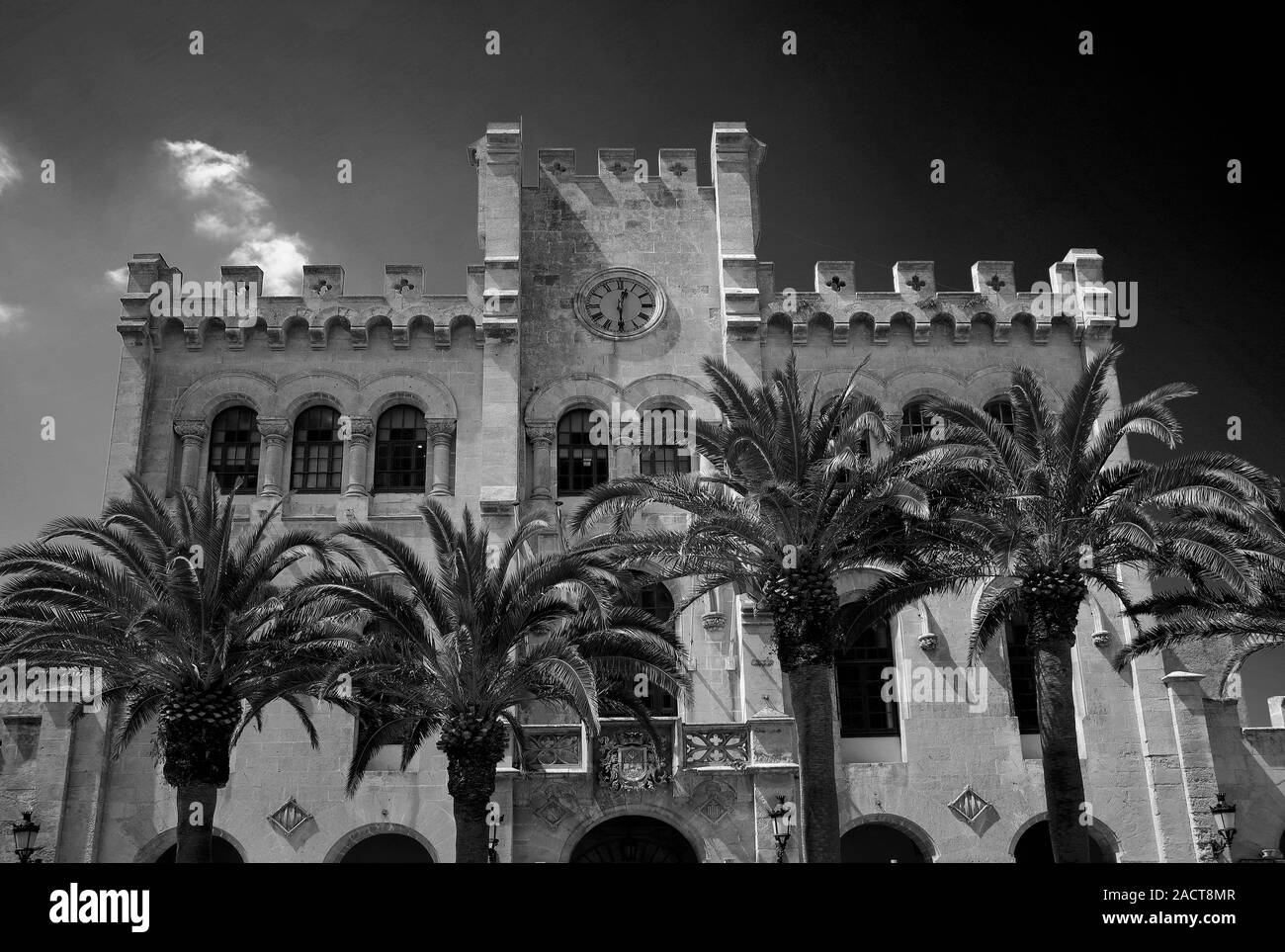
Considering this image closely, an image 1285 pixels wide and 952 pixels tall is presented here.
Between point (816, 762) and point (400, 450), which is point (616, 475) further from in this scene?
point (816, 762)

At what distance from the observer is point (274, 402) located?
109ft

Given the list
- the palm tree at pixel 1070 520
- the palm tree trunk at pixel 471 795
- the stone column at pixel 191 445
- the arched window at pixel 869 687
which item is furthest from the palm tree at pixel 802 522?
the stone column at pixel 191 445

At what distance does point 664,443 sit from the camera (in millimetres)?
33062

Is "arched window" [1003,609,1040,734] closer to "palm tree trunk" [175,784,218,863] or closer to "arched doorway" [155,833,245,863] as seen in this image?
"palm tree trunk" [175,784,218,863]

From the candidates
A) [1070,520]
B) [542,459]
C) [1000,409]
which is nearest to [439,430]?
[542,459]

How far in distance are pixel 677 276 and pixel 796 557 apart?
13.1 metres

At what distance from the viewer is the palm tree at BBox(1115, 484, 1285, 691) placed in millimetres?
24203

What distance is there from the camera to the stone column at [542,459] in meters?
32.7


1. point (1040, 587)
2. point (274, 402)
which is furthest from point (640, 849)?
point (274, 402)

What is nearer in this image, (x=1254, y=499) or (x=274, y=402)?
(x=1254, y=499)

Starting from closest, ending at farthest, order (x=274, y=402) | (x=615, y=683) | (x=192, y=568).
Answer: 1. (x=192, y=568)
2. (x=615, y=683)
3. (x=274, y=402)
